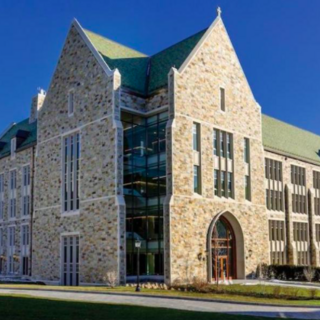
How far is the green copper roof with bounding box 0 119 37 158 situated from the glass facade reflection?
13.0 meters

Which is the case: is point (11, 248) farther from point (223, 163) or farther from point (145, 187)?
point (223, 163)

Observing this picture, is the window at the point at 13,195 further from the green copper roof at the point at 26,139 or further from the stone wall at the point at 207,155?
the stone wall at the point at 207,155

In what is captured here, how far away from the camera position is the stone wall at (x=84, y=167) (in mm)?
31875

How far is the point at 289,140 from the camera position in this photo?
49.4 metres

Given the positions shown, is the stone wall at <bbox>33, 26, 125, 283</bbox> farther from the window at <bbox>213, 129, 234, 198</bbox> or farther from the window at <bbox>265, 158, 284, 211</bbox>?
the window at <bbox>265, 158, 284, 211</bbox>

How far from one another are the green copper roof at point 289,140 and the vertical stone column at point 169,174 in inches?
540

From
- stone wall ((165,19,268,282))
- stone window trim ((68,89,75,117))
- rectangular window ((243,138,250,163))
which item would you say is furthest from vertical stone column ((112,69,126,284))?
rectangular window ((243,138,250,163))

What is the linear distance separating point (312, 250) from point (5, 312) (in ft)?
124

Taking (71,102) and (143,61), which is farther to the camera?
(143,61)

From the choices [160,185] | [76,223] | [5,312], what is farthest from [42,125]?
[5,312]

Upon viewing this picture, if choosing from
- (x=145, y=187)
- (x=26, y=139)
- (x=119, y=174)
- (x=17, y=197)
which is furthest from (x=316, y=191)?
(x=17, y=197)

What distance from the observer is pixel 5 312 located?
14.6 m

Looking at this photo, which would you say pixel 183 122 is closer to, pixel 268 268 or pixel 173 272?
pixel 173 272

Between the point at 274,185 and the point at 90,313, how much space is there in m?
→ 30.9
